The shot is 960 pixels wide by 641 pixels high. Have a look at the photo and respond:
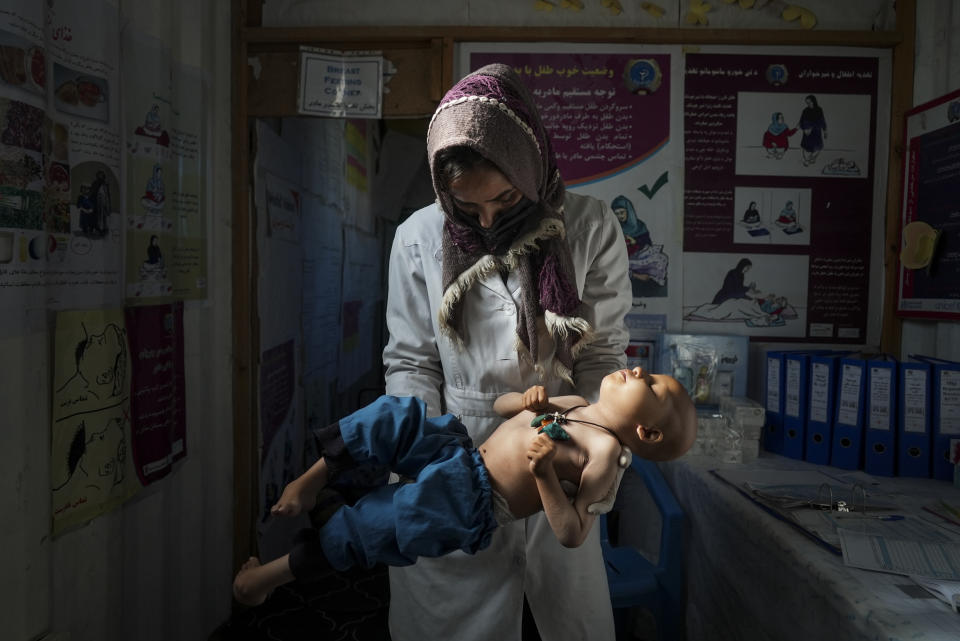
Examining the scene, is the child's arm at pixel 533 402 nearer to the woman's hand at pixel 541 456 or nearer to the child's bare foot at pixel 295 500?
the woman's hand at pixel 541 456

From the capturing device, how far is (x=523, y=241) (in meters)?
1.53

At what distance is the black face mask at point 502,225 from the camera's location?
153 cm

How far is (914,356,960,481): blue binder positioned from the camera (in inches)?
83.5

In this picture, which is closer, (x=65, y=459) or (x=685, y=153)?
(x=65, y=459)

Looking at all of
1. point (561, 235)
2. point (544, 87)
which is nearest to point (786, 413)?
point (561, 235)

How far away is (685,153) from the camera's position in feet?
8.87

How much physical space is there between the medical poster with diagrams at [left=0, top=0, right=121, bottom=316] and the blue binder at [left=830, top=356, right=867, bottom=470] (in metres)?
2.61

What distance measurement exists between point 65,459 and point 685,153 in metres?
2.60

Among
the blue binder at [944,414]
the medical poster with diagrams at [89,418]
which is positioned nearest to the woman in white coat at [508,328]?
the medical poster with diagrams at [89,418]

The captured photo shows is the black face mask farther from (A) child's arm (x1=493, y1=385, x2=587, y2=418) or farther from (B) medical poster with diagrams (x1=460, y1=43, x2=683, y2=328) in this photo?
(B) medical poster with diagrams (x1=460, y1=43, x2=683, y2=328)

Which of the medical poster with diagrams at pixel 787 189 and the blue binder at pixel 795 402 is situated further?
the medical poster with diagrams at pixel 787 189

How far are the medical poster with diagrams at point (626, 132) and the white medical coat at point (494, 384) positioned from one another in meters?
1.08

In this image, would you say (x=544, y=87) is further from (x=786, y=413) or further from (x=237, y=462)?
A: (x=237, y=462)

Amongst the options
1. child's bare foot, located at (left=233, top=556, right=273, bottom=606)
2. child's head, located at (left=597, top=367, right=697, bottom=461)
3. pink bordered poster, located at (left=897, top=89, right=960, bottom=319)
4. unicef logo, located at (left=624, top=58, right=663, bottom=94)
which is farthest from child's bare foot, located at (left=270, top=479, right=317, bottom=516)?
pink bordered poster, located at (left=897, top=89, right=960, bottom=319)
